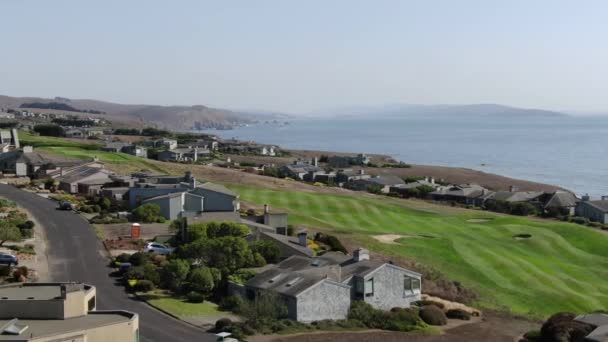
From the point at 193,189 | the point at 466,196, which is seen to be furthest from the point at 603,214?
the point at 193,189

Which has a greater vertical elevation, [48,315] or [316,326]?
[48,315]

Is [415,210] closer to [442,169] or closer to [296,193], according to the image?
[296,193]

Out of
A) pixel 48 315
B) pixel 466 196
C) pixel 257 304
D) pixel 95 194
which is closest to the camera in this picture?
pixel 48 315

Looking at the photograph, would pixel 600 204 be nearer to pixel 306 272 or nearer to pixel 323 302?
pixel 306 272

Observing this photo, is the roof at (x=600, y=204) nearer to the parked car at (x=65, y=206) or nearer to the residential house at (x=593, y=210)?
the residential house at (x=593, y=210)

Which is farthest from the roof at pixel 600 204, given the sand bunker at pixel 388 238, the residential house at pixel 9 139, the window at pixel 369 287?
the residential house at pixel 9 139

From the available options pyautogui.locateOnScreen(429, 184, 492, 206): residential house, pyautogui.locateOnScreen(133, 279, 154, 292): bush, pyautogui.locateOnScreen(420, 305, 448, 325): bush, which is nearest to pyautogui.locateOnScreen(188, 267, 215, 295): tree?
pyautogui.locateOnScreen(133, 279, 154, 292): bush

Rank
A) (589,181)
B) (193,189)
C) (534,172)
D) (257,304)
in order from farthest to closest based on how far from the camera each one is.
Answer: (534,172), (589,181), (193,189), (257,304)
